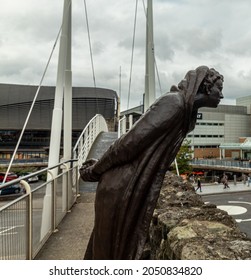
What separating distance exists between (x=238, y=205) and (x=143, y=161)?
15.0 m

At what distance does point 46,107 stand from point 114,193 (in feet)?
181

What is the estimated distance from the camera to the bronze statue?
71.4 inches

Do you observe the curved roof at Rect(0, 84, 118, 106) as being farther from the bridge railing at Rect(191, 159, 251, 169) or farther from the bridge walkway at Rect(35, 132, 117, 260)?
Answer: the bridge walkway at Rect(35, 132, 117, 260)

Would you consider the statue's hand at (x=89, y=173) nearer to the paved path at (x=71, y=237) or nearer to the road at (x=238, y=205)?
the paved path at (x=71, y=237)

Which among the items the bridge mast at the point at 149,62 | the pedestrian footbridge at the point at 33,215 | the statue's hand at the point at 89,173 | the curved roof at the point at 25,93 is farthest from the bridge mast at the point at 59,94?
the curved roof at the point at 25,93

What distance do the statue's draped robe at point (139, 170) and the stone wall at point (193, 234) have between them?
60 cm

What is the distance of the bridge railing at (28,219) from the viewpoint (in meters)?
2.98

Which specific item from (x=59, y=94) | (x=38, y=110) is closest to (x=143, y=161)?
(x=59, y=94)

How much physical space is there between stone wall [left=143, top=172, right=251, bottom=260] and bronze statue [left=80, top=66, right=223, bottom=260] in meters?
0.60

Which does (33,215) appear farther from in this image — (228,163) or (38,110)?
(38,110)

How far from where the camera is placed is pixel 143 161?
1.85 metres

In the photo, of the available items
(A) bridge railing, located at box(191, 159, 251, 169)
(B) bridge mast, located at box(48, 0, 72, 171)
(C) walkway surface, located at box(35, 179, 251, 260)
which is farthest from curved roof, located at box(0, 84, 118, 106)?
(C) walkway surface, located at box(35, 179, 251, 260)

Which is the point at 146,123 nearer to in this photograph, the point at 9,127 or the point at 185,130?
the point at 185,130
